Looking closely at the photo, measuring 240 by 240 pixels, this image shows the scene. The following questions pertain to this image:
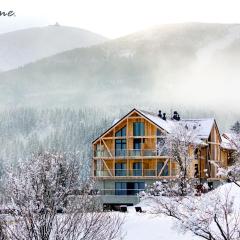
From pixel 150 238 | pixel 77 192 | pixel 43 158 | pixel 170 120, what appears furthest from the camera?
pixel 170 120

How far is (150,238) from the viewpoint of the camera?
3909 cm

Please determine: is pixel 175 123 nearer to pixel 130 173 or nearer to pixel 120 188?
pixel 130 173

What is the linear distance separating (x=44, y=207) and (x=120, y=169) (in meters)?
45.3

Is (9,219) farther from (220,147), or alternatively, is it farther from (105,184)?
(220,147)

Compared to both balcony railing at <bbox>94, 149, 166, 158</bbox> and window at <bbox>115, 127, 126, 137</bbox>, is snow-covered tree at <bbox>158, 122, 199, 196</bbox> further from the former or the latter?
window at <bbox>115, 127, 126, 137</bbox>

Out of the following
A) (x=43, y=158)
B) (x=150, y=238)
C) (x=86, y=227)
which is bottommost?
(x=150, y=238)

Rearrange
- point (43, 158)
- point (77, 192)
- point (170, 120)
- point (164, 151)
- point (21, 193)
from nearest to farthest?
1. point (21, 193)
2. point (43, 158)
3. point (77, 192)
4. point (164, 151)
5. point (170, 120)

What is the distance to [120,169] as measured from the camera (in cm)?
7019

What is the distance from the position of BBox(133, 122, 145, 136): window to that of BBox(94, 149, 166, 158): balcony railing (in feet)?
6.42

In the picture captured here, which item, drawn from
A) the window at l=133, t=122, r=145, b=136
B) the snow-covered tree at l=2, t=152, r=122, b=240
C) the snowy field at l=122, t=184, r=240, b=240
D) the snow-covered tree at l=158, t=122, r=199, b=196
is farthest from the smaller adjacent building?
the snow-covered tree at l=2, t=152, r=122, b=240

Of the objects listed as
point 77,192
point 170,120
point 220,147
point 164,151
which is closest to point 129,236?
point 77,192

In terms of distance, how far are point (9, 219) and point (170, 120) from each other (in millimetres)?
49198

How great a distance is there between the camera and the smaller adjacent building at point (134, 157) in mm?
67938

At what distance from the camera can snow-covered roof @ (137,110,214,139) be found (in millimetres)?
69331
